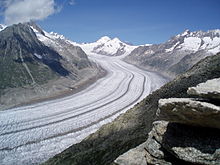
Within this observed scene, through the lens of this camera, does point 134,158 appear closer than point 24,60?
Yes

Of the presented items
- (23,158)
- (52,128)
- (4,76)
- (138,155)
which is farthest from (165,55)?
(138,155)

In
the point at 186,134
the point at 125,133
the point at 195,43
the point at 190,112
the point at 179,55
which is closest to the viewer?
the point at 190,112

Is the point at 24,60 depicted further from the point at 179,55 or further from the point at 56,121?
the point at 179,55

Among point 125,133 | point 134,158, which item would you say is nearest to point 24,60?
point 125,133

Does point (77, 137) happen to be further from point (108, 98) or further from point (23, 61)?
point (23, 61)

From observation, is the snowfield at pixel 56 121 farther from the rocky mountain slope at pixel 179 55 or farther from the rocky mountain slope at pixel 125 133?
the rocky mountain slope at pixel 179 55

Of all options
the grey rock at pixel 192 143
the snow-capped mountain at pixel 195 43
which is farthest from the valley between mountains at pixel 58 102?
the snow-capped mountain at pixel 195 43
